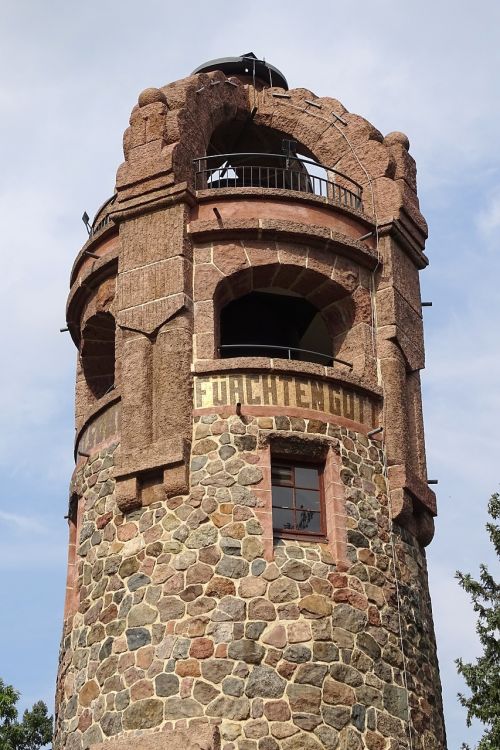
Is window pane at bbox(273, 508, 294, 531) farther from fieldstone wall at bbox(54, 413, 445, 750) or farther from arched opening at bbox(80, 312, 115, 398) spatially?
arched opening at bbox(80, 312, 115, 398)

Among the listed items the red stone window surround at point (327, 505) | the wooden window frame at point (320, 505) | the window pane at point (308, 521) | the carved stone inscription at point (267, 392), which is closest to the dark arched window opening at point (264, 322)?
the carved stone inscription at point (267, 392)

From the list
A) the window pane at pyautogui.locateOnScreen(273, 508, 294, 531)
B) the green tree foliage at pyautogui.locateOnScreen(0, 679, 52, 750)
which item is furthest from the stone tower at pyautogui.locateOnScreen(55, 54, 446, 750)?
the green tree foliage at pyautogui.locateOnScreen(0, 679, 52, 750)

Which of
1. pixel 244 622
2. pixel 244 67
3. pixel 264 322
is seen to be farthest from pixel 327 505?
pixel 244 67

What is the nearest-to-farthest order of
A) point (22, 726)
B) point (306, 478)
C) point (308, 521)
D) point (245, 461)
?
point (245, 461), point (308, 521), point (306, 478), point (22, 726)

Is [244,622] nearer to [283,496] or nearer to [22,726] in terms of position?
[283,496]

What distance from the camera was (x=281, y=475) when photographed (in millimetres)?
18516

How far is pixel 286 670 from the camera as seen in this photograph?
16.8 meters

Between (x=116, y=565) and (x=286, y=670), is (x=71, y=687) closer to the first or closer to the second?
(x=116, y=565)

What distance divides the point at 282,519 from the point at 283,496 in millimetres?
357

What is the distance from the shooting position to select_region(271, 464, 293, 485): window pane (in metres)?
18.5

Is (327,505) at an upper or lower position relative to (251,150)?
lower

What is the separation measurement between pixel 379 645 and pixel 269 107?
33.1 feet

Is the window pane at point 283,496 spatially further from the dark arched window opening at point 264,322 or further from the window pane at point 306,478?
the dark arched window opening at point 264,322

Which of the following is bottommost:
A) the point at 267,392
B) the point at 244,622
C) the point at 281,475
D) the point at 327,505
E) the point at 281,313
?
the point at 244,622
